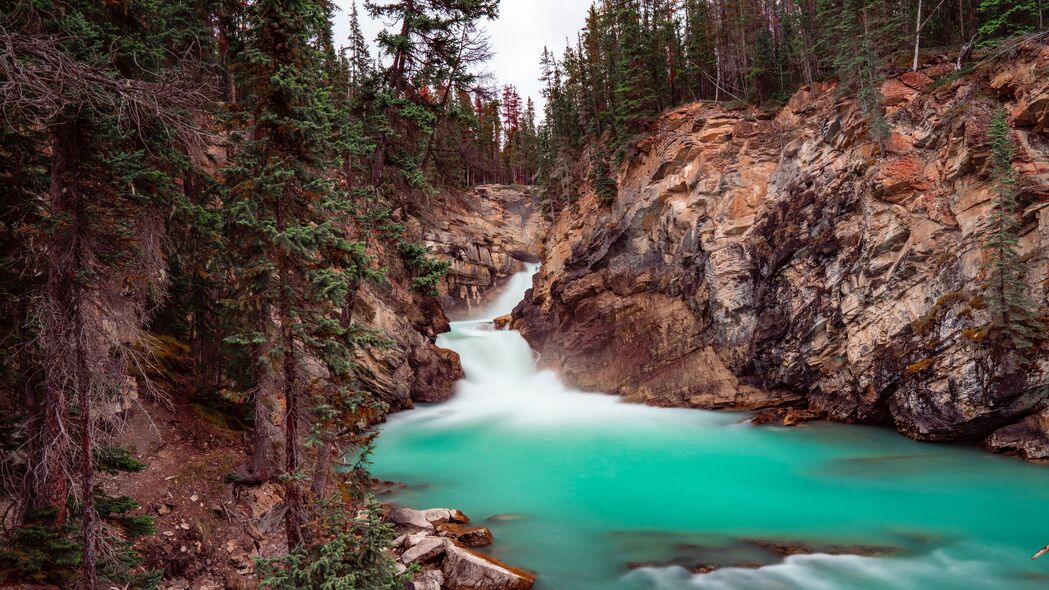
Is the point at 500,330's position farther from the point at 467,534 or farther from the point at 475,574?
the point at 475,574

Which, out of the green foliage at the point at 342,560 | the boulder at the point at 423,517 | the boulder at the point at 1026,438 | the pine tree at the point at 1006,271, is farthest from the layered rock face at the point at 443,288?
the boulder at the point at 1026,438

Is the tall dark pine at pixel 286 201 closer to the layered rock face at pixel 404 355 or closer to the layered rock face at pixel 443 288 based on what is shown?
the layered rock face at pixel 443 288

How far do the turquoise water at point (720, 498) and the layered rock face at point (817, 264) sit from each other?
1.98 m

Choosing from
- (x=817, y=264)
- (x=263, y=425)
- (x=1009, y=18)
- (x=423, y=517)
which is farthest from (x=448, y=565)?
(x=1009, y=18)

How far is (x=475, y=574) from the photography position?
8.31 metres

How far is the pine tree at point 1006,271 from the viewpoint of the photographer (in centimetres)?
1354

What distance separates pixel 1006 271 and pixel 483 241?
112ft

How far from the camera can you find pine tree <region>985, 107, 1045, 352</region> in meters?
13.5

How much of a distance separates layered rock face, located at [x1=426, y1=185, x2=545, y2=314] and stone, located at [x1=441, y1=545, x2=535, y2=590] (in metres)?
28.0

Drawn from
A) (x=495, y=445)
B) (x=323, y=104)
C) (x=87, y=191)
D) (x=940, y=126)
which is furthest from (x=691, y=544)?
(x=940, y=126)

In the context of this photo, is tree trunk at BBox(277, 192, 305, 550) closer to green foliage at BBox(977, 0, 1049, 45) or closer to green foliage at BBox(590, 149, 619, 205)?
green foliage at BBox(977, 0, 1049, 45)

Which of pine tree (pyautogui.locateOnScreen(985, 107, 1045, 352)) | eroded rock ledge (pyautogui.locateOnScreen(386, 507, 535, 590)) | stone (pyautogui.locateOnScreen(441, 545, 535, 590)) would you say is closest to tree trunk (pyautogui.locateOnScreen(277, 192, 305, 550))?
eroded rock ledge (pyautogui.locateOnScreen(386, 507, 535, 590))

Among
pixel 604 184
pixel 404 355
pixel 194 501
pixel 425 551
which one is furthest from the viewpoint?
pixel 604 184

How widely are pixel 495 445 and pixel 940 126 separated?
19.5 metres
